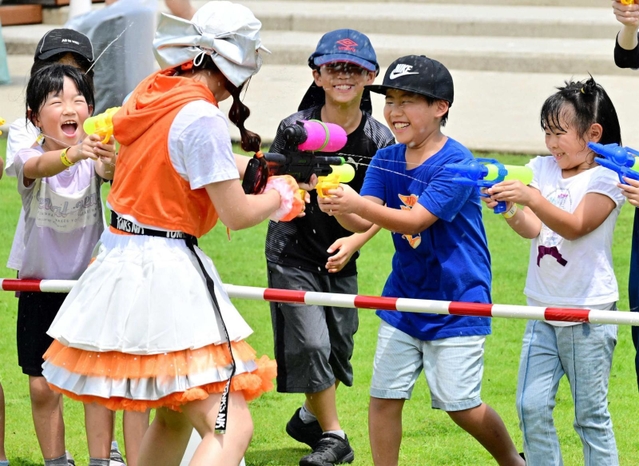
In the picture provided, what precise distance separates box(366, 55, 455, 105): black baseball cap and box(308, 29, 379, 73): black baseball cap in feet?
2.00

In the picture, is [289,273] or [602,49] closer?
[289,273]

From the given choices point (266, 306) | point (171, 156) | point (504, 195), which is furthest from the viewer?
point (266, 306)

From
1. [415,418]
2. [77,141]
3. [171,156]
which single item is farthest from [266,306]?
[171,156]

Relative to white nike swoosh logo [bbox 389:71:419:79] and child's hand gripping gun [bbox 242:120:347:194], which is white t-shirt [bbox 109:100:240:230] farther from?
white nike swoosh logo [bbox 389:71:419:79]

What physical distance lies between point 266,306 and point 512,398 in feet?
6.77

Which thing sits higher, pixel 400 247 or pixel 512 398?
pixel 400 247

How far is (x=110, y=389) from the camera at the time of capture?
377 centimetres

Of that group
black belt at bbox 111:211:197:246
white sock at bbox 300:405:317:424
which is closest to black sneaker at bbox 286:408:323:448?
white sock at bbox 300:405:317:424

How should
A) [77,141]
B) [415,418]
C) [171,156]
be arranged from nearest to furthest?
[171,156] → [77,141] → [415,418]

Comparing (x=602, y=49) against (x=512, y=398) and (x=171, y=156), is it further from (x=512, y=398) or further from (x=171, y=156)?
(x=171, y=156)

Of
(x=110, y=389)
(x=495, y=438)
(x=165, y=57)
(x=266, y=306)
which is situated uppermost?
(x=165, y=57)

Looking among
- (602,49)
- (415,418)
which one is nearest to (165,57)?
(415,418)

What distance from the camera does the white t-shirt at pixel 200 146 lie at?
368 cm

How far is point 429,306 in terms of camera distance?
14.1 feet
